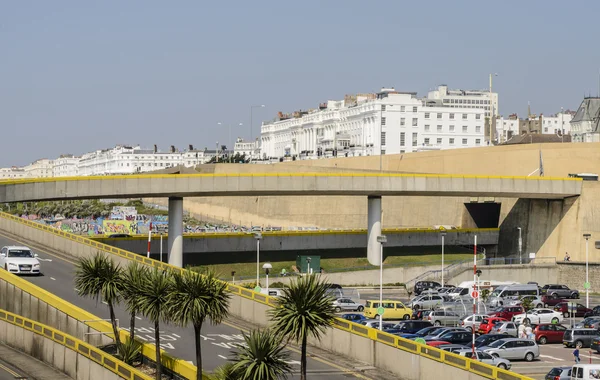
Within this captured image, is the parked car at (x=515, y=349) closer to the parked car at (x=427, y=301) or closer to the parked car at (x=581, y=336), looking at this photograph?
the parked car at (x=581, y=336)

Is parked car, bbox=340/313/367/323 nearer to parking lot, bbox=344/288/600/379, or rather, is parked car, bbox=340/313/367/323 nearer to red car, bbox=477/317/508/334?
red car, bbox=477/317/508/334

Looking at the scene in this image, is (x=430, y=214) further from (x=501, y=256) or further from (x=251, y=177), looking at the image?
(x=251, y=177)

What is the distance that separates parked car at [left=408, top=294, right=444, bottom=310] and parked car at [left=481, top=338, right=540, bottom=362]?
17.3m

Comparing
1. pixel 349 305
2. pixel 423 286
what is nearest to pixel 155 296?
pixel 349 305

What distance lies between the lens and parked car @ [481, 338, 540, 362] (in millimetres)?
45406

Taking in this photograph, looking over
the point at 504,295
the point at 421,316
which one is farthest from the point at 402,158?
the point at 421,316

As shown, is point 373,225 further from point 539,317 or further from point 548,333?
point 548,333

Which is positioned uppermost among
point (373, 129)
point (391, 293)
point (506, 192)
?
point (373, 129)

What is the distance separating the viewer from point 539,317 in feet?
196

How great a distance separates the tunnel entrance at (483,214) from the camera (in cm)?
10150

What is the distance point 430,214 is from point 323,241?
17792mm

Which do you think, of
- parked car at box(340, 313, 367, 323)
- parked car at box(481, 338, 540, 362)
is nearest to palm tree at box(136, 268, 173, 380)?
parked car at box(481, 338, 540, 362)

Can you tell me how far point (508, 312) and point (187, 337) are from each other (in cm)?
2463

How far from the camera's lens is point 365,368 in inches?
1534
